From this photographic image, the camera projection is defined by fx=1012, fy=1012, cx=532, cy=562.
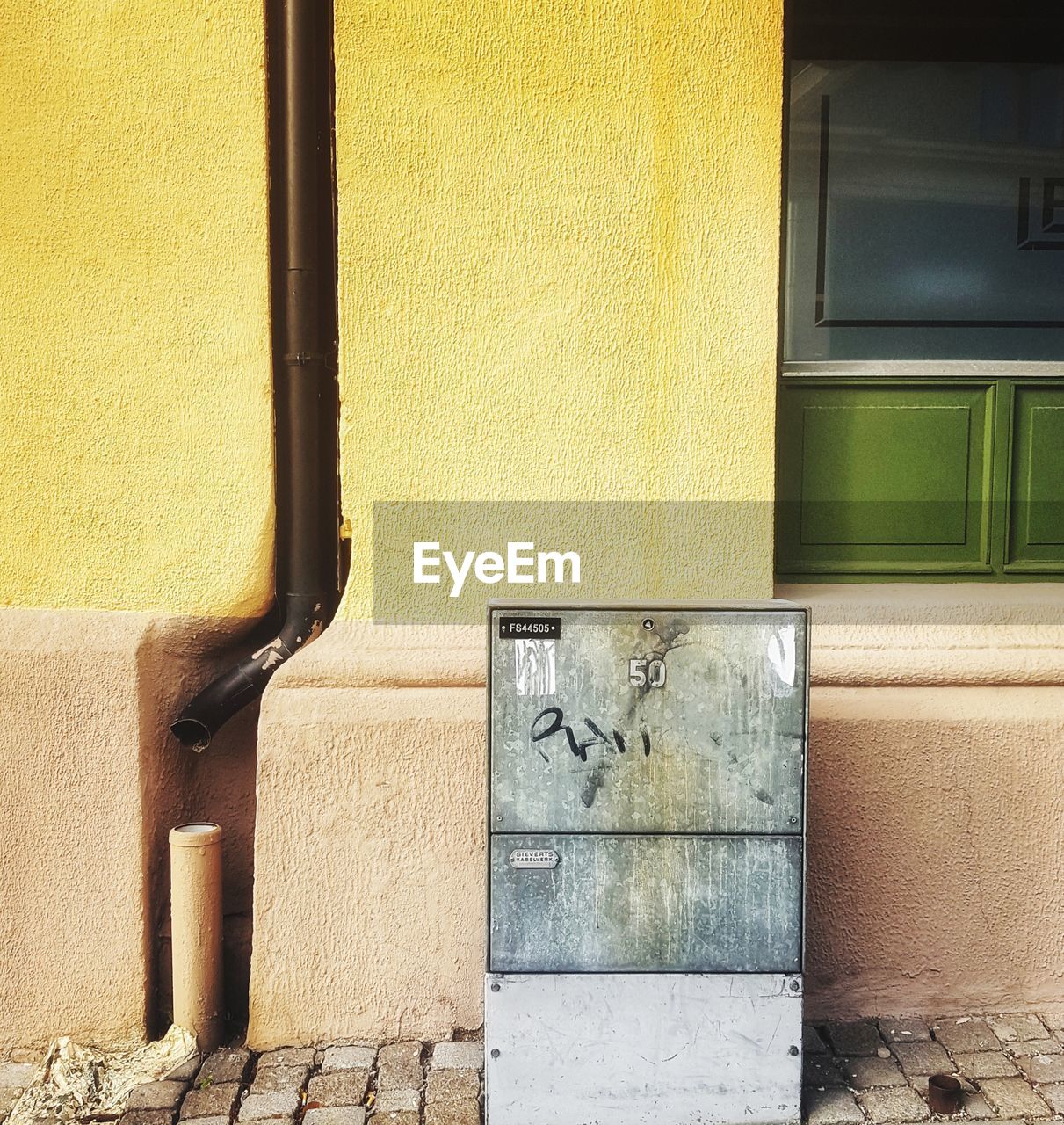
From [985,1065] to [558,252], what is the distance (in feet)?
9.45

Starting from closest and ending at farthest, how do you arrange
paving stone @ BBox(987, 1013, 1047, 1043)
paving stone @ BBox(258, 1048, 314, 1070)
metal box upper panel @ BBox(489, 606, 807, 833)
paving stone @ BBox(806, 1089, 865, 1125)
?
metal box upper panel @ BBox(489, 606, 807, 833) → paving stone @ BBox(806, 1089, 865, 1125) → paving stone @ BBox(258, 1048, 314, 1070) → paving stone @ BBox(987, 1013, 1047, 1043)

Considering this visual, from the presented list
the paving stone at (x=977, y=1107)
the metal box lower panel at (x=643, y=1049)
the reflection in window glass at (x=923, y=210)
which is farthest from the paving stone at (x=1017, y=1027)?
the reflection in window glass at (x=923, y=210)

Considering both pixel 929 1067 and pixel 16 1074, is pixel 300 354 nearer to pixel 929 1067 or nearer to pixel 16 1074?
pixel 16 1074

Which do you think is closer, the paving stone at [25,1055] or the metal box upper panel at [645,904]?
the metal box upper panel at [645,904]

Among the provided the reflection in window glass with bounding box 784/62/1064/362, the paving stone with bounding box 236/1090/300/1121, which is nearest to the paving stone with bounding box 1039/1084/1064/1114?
the paving stone with bounding box 236/1090/300/1121

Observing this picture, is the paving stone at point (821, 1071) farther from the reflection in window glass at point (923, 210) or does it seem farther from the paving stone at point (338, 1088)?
the reflection in window glass at point (923, 210)

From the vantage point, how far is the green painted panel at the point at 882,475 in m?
3.74

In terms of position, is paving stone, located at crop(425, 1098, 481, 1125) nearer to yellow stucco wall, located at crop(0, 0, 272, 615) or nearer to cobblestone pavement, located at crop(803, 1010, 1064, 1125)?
cobblestone pavement, located at crop(803, 1010, 1064, 1125)

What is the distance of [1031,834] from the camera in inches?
133

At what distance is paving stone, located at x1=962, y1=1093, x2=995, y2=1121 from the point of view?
2846mm

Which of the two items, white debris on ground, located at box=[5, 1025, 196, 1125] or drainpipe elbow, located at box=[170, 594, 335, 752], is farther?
drainpipe elbow, located at box=[170, 594, 335, 752]

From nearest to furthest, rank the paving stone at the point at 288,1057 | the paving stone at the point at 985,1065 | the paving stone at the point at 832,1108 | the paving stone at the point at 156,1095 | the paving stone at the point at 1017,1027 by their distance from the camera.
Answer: the paving stone at the point at 832,1108, the paving stone at the point at 156,1095, the paving stone at the point at 985,1065, the paving stone at the point at 288,1057, the paving stone at the point at 1017,1027

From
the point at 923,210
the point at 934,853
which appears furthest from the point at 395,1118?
the point at 923,210

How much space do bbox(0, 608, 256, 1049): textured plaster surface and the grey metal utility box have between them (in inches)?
50.2
